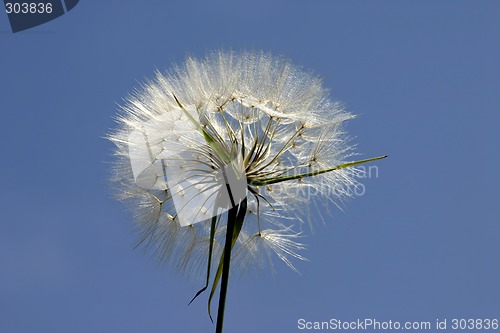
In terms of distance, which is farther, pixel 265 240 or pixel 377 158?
pixel 265 240

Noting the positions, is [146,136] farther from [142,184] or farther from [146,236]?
[146,236]

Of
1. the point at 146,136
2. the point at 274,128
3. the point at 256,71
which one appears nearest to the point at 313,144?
the point at 274,128

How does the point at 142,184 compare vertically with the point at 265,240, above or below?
above

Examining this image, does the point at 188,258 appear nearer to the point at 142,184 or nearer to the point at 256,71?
the point at 142,184

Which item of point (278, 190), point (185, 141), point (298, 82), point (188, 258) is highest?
point (298, 82)

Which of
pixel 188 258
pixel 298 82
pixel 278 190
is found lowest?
pixel 188 258

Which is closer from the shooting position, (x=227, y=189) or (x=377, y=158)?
(x=377, y=158)

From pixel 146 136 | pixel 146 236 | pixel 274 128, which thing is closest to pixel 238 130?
pixel 274 128

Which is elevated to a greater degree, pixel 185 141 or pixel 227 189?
pixel 185 141
